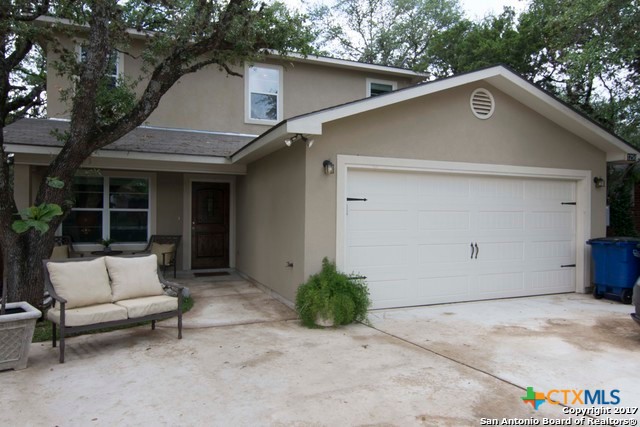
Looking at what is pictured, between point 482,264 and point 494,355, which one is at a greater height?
point 482,264

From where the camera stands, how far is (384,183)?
6.83m

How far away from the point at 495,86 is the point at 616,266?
3.77 meters

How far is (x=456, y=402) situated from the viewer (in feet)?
11.6

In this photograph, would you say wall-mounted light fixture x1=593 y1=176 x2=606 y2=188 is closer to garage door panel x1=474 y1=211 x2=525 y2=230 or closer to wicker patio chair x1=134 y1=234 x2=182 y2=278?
garage door panel x1=474 y1=211 x2=525 y2=230

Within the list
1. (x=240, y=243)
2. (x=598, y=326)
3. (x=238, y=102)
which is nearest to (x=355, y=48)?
(x=238, y=102)

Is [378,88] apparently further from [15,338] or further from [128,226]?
[15,338]

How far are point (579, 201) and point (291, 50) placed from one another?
20.3ft

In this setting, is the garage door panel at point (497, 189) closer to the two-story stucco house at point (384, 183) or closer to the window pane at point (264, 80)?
the two-story stucco house at point (384, 183)

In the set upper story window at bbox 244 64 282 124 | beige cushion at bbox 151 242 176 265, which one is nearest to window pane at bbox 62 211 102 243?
beige cushion at bbox 151 242 176 265

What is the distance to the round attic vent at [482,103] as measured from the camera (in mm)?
7367

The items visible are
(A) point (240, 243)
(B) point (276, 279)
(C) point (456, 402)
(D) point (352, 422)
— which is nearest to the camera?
(D) point (352, 422)

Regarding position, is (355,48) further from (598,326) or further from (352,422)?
(352,422)

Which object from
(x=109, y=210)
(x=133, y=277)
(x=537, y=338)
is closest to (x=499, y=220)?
(x=537, y=338)

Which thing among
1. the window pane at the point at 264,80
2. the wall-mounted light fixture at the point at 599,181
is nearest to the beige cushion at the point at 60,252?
the window pane at the point at 264,80
